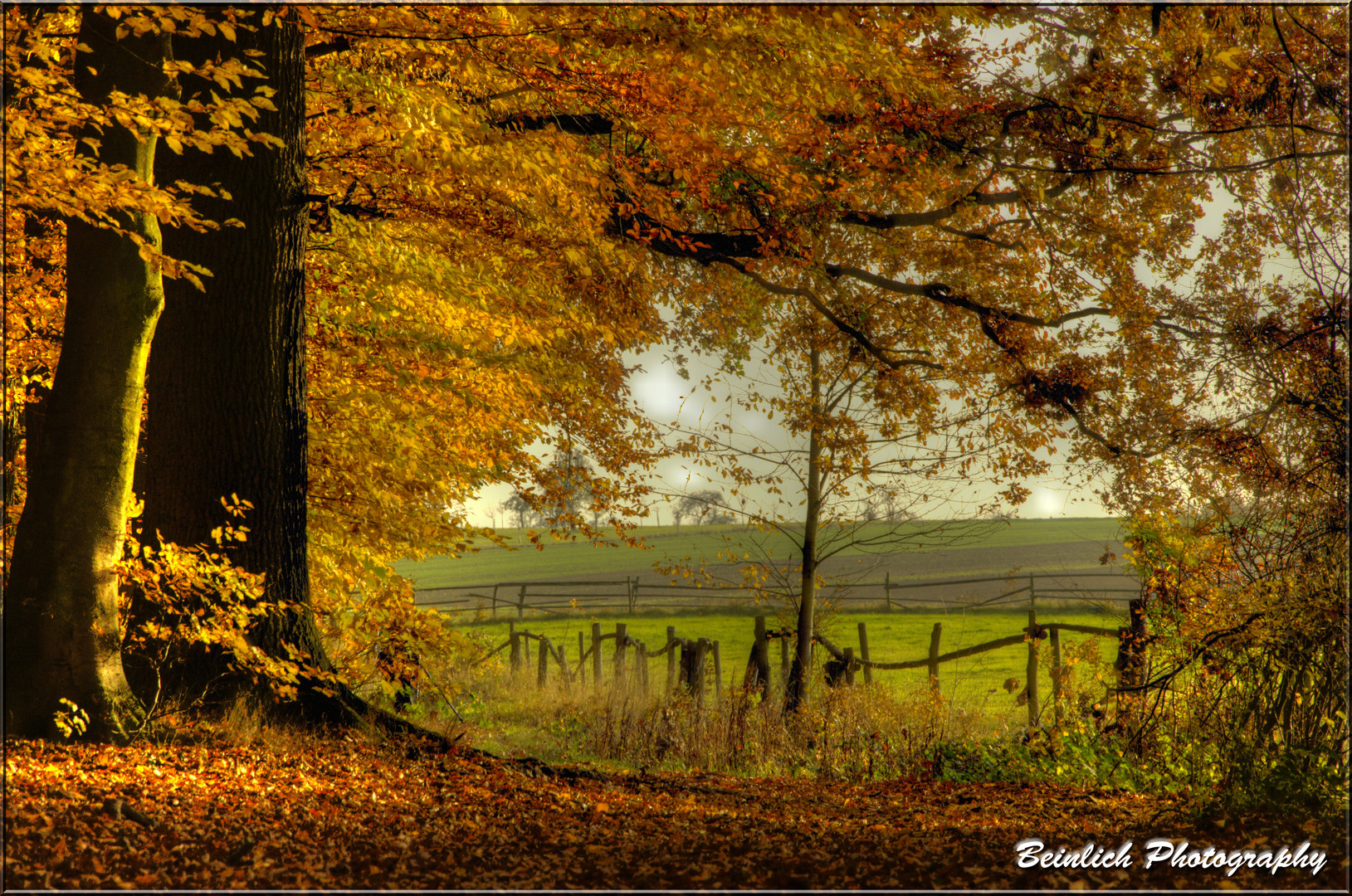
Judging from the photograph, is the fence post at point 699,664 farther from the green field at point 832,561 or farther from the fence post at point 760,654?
the green field at point 832,561

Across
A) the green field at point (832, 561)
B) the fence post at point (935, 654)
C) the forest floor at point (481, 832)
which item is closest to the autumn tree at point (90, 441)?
the forest floor at point (481, 832)

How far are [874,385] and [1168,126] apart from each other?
13.8 feet

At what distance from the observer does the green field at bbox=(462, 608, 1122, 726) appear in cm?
1668

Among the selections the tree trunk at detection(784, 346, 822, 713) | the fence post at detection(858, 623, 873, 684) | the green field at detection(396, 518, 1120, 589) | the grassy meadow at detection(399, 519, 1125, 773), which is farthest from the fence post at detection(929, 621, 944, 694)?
the green field at detection(396, 518, 1120, 589)

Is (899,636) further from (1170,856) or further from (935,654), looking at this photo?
(1170,856)

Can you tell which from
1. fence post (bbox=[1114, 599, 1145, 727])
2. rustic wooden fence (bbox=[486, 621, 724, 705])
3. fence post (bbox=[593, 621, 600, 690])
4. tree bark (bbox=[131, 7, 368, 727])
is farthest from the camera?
fence post (bbox=[593, 621, 600, 690])

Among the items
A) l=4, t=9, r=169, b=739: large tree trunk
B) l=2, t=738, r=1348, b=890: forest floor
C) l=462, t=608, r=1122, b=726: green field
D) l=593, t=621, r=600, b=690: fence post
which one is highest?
l=4, t=9, r=169, b=739: large tree trunk

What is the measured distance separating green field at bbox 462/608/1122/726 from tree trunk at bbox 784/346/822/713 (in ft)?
7.45

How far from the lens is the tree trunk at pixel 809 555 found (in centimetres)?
1097

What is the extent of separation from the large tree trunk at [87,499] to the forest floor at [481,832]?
0.36m

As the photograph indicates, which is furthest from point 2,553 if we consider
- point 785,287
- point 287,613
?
point 785,287

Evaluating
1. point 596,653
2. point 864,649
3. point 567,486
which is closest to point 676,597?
point 596,653

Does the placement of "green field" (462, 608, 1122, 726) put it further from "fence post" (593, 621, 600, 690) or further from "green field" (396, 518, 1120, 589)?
"green field" (396, 518, 1120, 589)

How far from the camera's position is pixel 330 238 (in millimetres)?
8523
